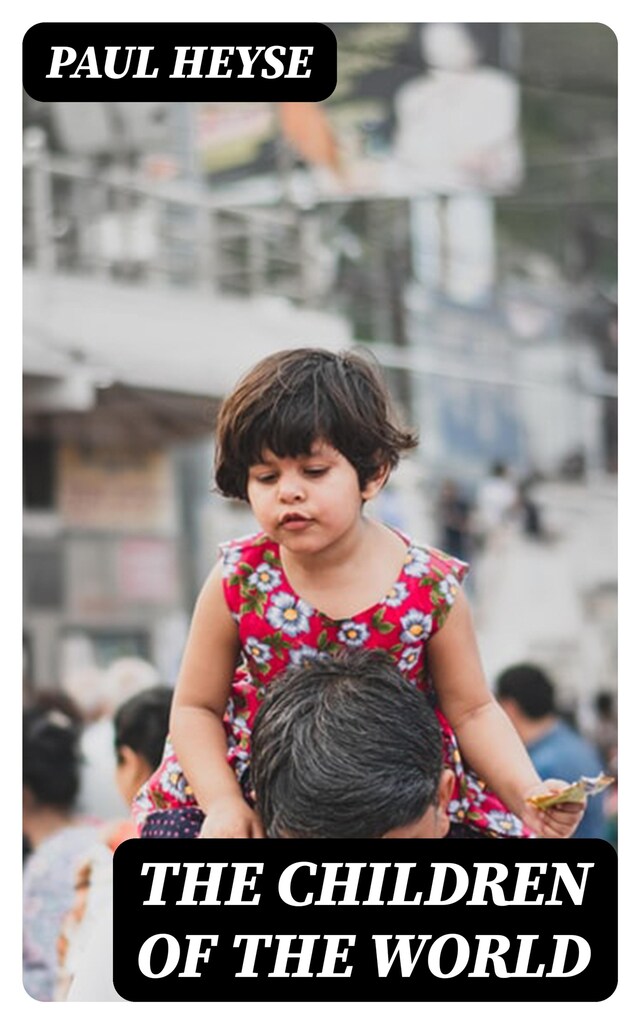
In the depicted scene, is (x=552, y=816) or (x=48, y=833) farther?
(x=48, y=833)

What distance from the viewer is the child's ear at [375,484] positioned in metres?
1.61

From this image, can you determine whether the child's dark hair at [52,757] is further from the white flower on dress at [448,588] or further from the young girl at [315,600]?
the white flower on dress at [448,588]

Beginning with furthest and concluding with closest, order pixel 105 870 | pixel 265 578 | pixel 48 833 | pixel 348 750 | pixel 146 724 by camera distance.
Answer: pixel 48 833 → pixel 146 724 → pixel 105 870 → pixel 265 578 → pixel 348 750

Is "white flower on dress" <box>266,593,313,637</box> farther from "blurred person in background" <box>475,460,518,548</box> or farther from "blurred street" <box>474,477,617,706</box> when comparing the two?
"blurred person in background" <box>475,460,518,548</box>

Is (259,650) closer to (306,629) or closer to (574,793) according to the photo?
(306,629)

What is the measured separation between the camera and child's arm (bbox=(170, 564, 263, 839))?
161 cm

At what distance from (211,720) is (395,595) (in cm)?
20

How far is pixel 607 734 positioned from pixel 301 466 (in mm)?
740

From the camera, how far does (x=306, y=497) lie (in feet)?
5.13

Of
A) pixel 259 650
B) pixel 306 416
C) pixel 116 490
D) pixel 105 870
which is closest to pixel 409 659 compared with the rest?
pixel 259 650

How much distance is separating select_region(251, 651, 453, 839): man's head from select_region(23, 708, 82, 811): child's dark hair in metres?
0.59

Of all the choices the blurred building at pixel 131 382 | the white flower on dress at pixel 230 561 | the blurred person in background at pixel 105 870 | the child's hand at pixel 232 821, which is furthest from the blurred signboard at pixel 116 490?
the child's hand at pixel 232 821

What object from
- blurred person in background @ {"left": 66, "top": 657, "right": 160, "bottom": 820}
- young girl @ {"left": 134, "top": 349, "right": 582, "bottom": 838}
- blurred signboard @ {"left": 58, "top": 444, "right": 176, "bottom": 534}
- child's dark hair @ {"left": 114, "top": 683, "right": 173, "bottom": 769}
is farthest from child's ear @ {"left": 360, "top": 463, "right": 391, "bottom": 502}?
blurred person in background @ {"left": 66, "top": 657, "right": 160, "bottom": 820}

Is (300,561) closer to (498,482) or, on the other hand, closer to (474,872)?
(474,872)
